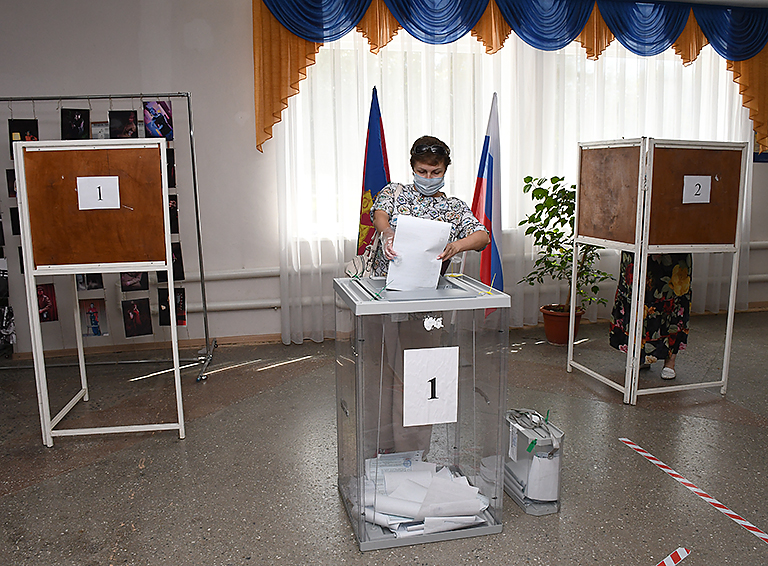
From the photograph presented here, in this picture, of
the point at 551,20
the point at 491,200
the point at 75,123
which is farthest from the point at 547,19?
the point at 75,123

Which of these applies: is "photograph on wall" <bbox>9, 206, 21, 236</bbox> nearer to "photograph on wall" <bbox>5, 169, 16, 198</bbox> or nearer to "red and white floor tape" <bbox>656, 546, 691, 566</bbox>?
"photograph on wall" <bbox>5, 169, 16, 198</bbox>

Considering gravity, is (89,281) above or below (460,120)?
below

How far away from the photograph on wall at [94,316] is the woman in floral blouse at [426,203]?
208cm

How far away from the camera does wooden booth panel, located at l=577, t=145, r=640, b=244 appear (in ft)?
10.2

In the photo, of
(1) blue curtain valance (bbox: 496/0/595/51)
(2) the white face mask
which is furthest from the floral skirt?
(1) blue curtain valance (bbox: 496/0/595/51)

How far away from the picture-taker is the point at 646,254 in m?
3.06

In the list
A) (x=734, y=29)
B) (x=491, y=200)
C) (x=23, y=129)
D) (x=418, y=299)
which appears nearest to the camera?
(x=418, y=299)

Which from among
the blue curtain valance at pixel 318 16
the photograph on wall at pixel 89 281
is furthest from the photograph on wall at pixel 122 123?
the blue curtain valance at pixel 318 16

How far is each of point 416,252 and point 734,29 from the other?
14.1 feet

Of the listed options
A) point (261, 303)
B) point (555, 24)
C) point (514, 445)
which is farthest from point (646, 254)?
point (261, 303)

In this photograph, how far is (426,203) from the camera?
2.46 m

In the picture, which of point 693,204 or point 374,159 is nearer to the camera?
point 693,204

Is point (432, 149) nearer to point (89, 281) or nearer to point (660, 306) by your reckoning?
point (660, 306)

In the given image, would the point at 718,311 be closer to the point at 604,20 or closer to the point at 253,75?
the point at 604,20
